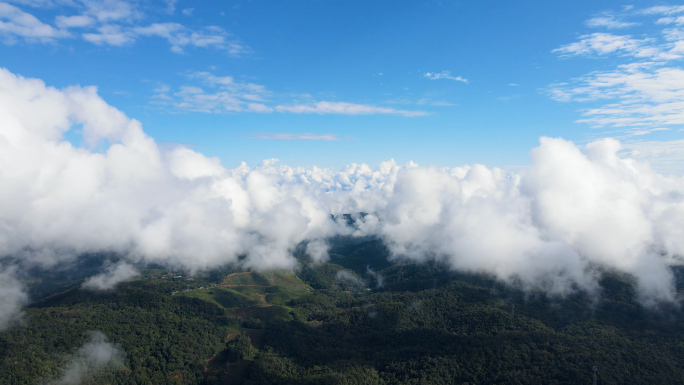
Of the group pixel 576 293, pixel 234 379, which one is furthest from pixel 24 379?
pixel 576 293

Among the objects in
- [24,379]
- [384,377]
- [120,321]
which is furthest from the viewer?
[120,321]

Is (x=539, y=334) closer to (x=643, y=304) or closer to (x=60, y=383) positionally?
(x=643, y=304)

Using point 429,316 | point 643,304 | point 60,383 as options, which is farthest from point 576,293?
point 60,383

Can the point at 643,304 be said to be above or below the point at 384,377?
above

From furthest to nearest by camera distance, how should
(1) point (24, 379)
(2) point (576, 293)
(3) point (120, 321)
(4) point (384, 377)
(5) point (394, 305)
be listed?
(5) point (394, 305)
(2) point (576, 293)
(3) point (120, 321)
(4) point (384, 377)
(1) point (24, 379)

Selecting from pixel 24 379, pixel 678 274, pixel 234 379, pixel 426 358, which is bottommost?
pixel 234 379

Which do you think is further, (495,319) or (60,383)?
(495,319)
